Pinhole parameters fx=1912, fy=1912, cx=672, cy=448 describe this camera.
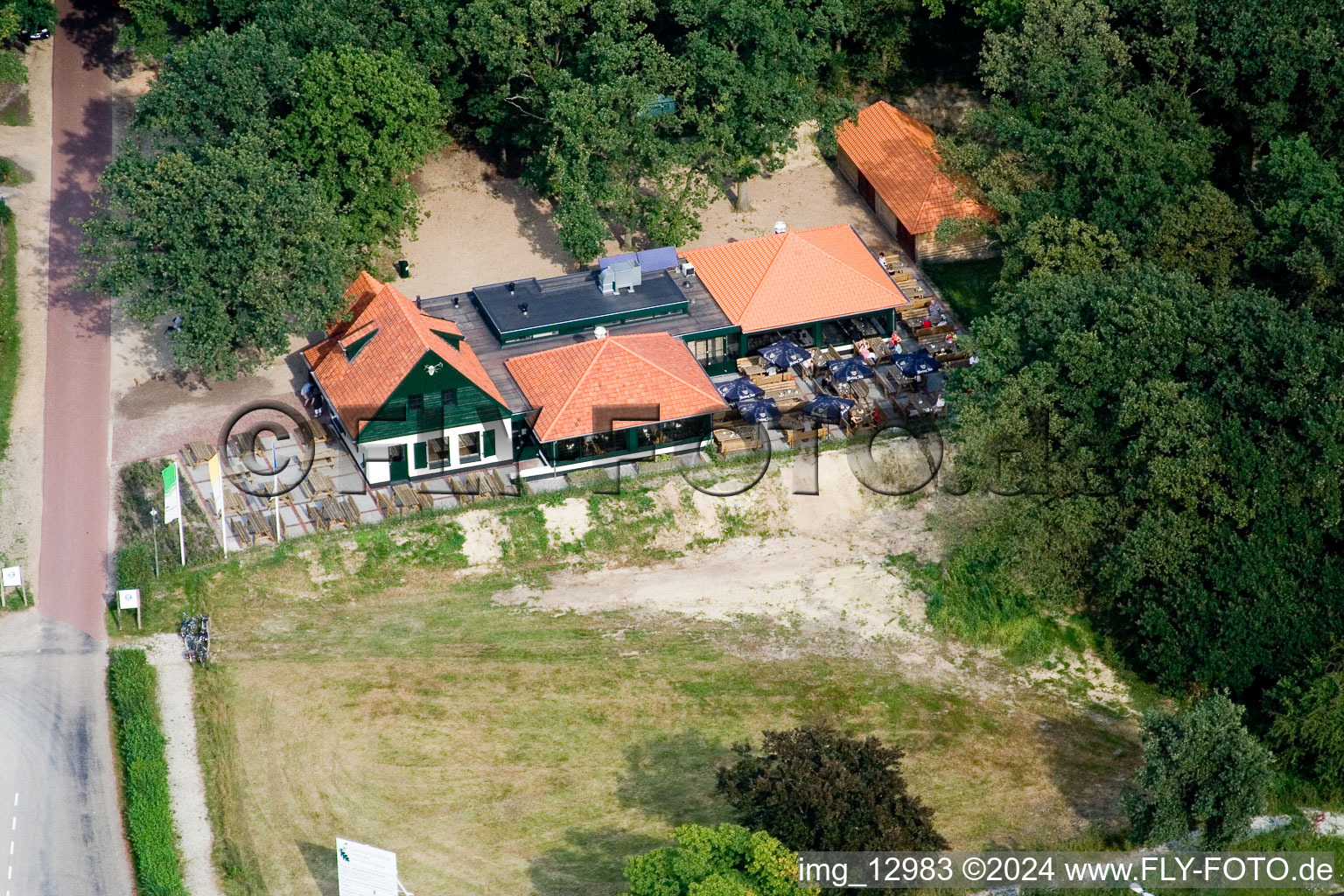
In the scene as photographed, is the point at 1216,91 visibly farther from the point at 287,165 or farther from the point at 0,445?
the point at 0,445

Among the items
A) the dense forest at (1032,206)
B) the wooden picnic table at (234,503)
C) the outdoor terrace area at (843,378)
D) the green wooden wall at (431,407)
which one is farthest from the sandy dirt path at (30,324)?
the outdoor terrace area at (843,378)

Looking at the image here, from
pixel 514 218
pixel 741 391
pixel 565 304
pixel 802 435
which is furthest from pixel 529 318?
pixel 802 435

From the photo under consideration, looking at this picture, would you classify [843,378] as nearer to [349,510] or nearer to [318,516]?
[349,510]

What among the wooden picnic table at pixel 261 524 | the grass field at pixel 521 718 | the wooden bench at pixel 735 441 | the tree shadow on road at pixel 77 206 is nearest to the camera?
the grass field at pixel 521 718

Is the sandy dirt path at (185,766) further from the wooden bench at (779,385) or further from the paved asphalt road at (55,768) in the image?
the wooden bench at (779,385)

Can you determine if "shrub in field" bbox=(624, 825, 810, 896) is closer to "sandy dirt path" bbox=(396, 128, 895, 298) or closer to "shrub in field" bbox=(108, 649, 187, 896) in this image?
"shrub in field" bbox=(108, 649, 187, 896)
